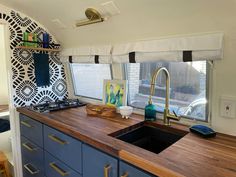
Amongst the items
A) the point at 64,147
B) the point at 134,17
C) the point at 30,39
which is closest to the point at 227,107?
the point at 134,17

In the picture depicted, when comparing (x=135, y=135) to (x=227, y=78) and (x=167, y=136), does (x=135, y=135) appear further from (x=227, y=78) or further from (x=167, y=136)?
(x=227, y=78)

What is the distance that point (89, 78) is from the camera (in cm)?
235

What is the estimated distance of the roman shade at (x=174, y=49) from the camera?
1192 millimetres

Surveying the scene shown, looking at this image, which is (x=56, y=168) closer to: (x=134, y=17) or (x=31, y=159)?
(x=31, y=159)

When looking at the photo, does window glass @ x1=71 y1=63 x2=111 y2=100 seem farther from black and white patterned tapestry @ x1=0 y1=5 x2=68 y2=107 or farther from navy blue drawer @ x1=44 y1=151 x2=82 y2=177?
navy blue drawer @ x1=44 y1=151 x2=82 y2=177

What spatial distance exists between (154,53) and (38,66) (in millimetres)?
1367

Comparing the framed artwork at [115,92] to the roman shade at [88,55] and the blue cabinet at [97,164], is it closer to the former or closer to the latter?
the roman shade at [88,55]

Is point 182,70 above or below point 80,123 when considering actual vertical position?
above

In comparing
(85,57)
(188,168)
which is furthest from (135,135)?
(85,57)

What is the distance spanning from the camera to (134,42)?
161 centimetres

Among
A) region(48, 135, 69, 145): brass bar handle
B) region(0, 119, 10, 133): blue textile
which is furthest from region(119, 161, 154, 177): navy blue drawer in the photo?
region(0, 119, 10, 133): blue textile

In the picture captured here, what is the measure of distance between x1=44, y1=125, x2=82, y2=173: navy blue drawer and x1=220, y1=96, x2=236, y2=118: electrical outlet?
3.29ft

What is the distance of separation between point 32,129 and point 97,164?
0.99 meters

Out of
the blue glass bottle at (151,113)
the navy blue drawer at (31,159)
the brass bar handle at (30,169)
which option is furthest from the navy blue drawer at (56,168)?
the blue glass bottle at (151,113)
